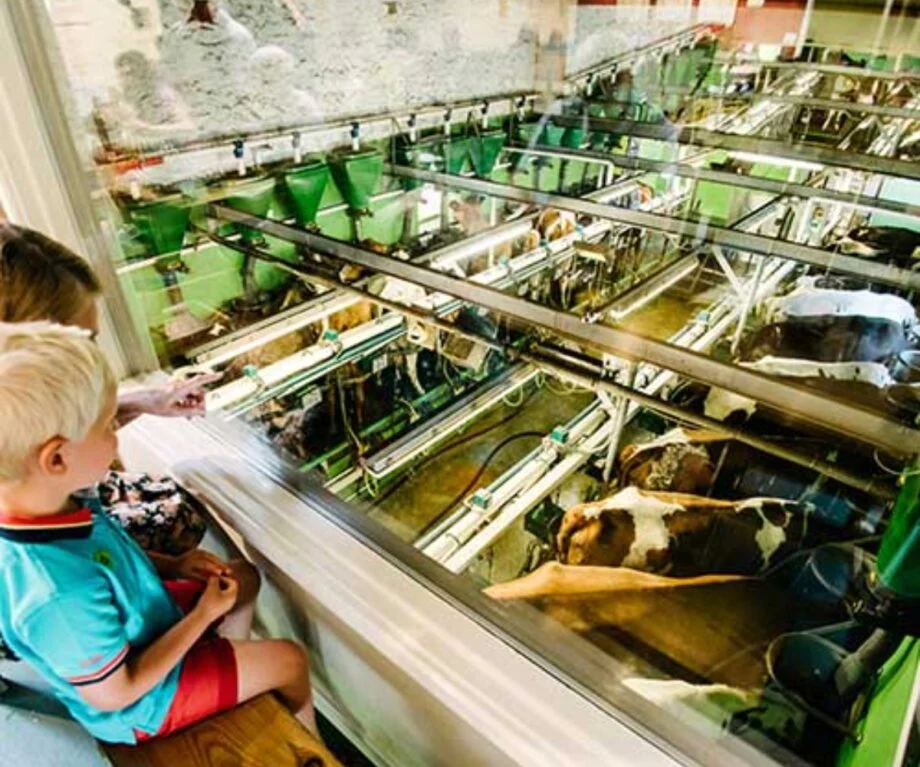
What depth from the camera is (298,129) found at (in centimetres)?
251

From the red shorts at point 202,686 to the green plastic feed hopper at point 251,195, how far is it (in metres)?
1.65

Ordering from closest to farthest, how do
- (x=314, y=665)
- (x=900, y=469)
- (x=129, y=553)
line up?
(x=129, y=553)
(x=900, y=469)
(x=314, y=665)

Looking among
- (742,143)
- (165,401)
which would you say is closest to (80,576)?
(165,401)

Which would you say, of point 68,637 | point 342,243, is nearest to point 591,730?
point 68,637

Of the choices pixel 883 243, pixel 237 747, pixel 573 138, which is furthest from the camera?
pixel 573 138

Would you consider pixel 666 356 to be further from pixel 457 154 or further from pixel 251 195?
pixel 457 154

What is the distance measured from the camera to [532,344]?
1.53 metres

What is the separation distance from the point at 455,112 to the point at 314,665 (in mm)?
2966

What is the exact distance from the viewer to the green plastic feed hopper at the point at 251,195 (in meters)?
2.15

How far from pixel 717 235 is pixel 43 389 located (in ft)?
6.14

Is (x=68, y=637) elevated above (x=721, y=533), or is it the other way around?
(x=68, y=637)

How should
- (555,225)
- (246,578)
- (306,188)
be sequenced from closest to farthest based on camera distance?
(246,578), (306,188), (555,225)

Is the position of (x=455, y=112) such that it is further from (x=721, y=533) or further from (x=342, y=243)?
(x=721, y=533)

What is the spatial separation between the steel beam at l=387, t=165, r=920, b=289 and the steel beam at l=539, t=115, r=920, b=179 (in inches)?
21.8
